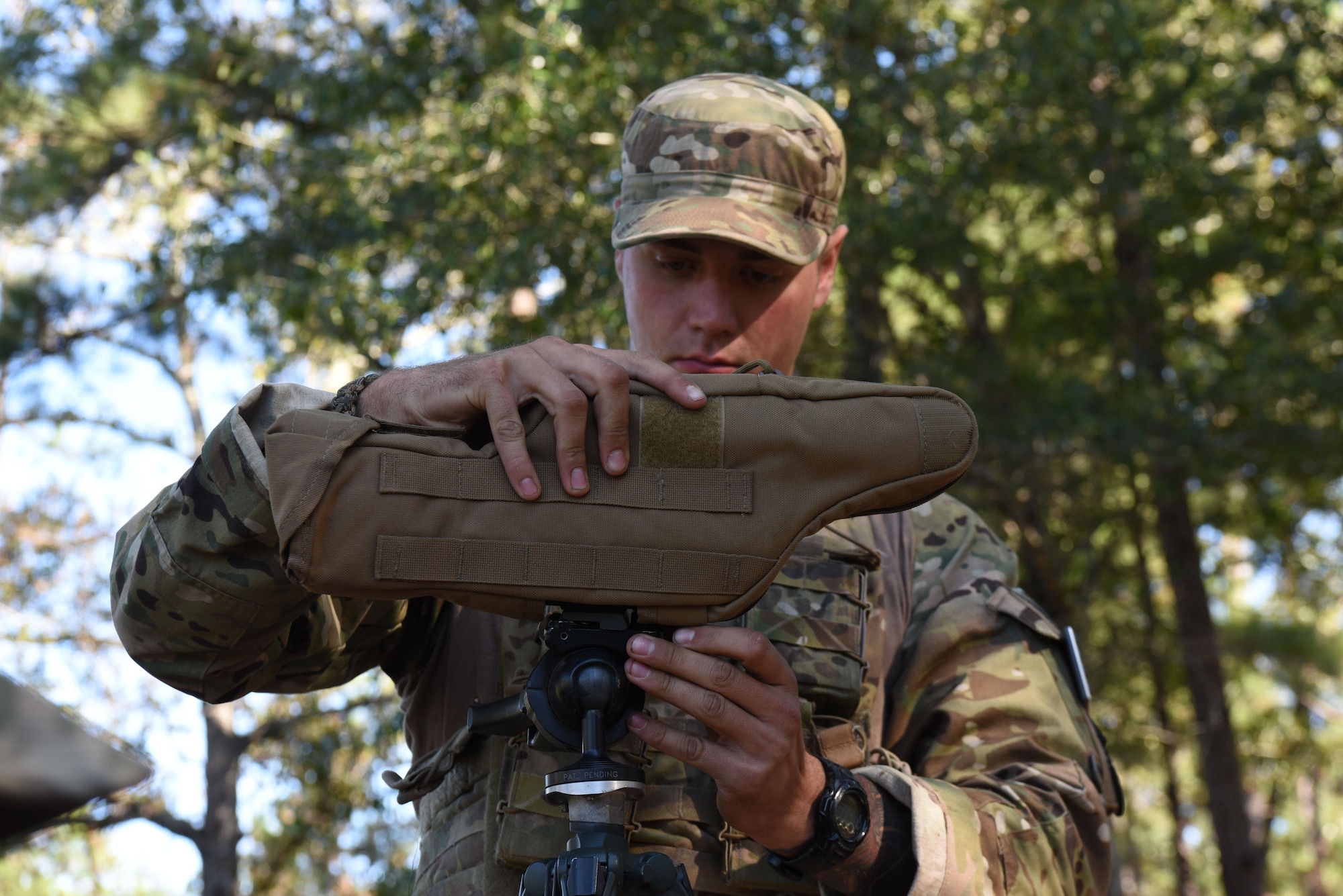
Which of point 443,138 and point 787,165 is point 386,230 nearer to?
point 443,138

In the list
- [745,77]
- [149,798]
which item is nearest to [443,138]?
[745,77]

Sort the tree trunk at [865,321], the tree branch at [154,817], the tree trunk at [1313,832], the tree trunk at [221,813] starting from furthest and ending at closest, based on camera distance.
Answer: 1. the tree trunk at [1313,832]
2. the tree trunk at [221,813]
3. the tree branch at [154,817]
4. the tree trunk at [865,321]

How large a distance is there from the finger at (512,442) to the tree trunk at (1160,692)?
10301 millimetres

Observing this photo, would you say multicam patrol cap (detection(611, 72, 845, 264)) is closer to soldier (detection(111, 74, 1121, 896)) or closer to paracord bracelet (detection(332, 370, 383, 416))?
soldier (detection(111, 74, 1121, 896))

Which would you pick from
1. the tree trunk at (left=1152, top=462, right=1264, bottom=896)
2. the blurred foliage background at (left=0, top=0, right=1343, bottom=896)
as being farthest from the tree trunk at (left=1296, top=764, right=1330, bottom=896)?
the tree trunk at (left=1152, top=462, right=1264, bottom=896)

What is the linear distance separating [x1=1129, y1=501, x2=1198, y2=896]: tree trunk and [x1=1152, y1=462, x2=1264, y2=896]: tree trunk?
24 cm

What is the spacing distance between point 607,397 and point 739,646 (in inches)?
14.2

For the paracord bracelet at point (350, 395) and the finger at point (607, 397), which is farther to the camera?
the paracord bracelet at point (350, 395)

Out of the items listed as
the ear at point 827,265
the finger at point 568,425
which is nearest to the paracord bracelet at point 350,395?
the finger at point 568,425

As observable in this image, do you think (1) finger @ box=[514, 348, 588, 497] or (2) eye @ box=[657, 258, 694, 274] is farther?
(2) eye @ box=[657, 258, 694, 274]

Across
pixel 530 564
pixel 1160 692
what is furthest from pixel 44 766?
pixel 1160 692

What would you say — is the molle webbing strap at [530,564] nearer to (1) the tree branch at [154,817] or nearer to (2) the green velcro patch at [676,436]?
(2) the green velcro patch at [676,436]

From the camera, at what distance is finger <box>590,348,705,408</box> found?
1.65 metres

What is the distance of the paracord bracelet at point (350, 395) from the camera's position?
5.66 ft
